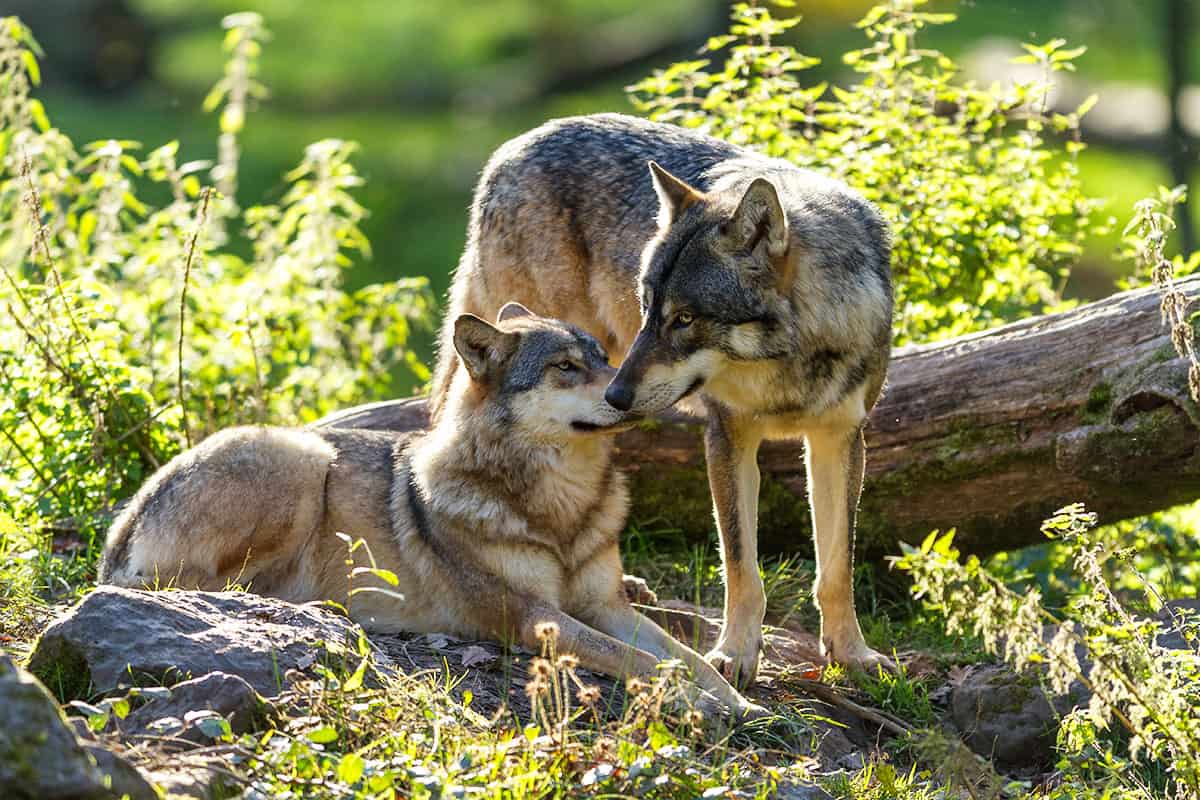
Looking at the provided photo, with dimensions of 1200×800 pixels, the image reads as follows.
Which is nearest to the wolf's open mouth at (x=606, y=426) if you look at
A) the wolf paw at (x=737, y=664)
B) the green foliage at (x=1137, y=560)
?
the wolf paw at (x=737, y=664)

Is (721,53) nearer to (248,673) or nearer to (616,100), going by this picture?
(616,100)

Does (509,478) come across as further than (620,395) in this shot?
Yes

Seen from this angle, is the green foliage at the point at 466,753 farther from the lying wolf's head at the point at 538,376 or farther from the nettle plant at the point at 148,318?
the nettle plant at the point at 148,318

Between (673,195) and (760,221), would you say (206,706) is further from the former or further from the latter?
(673,195)

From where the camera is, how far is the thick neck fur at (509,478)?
17.9ft

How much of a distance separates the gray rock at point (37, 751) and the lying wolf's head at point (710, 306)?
244 cm

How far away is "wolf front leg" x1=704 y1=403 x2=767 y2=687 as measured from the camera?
5.49m

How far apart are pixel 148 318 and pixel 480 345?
368 cm

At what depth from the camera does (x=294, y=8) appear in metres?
23.1

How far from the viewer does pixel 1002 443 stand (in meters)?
6.26

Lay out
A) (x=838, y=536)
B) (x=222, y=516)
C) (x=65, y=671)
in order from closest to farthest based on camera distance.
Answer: (x=65, y=671), (x=222, y=516), (x=838, y=536)

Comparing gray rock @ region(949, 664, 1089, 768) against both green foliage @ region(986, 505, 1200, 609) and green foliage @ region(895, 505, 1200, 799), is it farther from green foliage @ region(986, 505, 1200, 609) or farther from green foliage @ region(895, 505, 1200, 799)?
green foliage @ region(986, 505, 1200, 609)

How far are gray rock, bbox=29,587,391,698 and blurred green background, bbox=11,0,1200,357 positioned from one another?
14959 mm

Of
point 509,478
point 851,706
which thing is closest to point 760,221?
point 509,478
